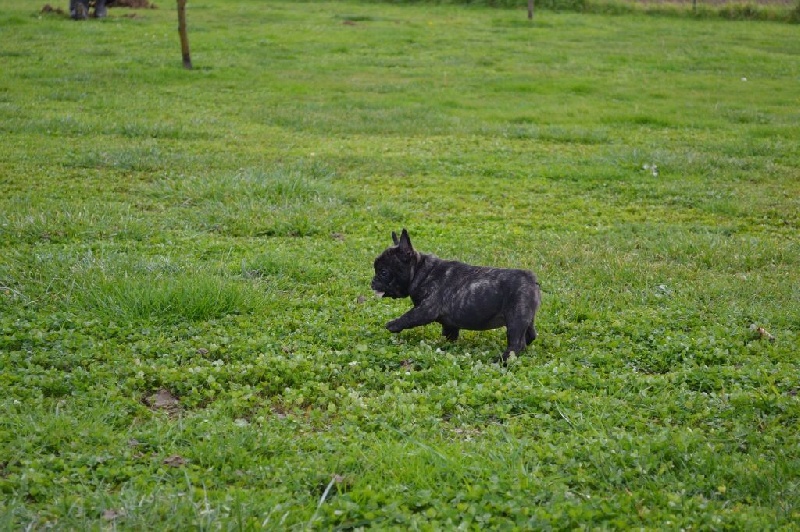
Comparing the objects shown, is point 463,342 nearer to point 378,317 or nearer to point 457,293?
point 457,293

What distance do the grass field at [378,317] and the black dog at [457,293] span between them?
30 centimetres

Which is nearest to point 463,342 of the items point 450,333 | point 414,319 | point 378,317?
point 450,333

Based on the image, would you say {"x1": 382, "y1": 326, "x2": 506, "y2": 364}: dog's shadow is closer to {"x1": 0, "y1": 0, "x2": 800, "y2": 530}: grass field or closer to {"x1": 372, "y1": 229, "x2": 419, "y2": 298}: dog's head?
{"x1": 0, "y1": 0, "x2": 800, "y2": 530}: grass field

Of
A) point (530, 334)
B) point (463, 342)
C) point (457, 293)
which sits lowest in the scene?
point (463, 342)

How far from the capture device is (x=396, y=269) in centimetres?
896

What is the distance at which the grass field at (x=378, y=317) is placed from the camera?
224 inches

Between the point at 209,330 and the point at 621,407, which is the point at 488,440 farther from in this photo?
the point at 209,330

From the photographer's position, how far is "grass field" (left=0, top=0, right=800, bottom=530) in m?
5.70

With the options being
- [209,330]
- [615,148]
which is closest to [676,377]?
[209,330]

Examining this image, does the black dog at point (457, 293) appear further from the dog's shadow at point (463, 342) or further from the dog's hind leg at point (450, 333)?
the dog's shadow at point (463, 342)

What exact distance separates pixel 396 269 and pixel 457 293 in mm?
808

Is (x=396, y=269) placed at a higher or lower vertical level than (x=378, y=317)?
higher

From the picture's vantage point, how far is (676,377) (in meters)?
7.51

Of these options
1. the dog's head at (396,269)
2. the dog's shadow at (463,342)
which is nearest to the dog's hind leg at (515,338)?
the dog's shadow at (463,342)
